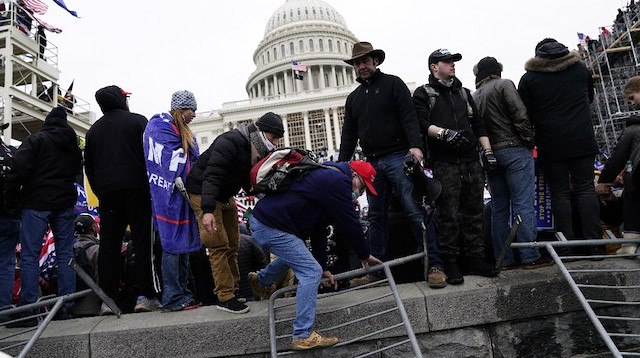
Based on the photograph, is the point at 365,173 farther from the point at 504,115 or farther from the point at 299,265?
the point at 504,115

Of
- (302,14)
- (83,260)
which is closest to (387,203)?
(83,260)

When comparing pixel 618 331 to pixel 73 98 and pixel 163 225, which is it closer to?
pixel 163 225

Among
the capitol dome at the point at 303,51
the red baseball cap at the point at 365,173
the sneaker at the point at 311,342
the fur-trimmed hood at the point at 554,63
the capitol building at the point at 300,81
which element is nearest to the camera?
the sneaker at the point at 311,342

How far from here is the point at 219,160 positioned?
10.6 feet

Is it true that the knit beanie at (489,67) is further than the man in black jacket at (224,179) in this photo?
Yes

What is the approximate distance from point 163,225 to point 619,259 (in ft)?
12.4

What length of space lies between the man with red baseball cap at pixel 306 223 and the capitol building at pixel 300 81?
1949 inches

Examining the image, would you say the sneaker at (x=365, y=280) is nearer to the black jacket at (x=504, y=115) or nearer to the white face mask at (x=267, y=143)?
the white face mask at (x=267, y=143)

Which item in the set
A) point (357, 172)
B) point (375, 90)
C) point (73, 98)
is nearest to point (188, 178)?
point (357, 172)

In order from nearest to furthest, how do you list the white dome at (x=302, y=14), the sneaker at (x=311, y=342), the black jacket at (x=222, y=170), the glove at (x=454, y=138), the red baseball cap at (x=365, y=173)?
1. the sneaker at (x=311, y=342)
2. the red baseball cap at (x=365, y=173)
3. the black jacket at (x=222, y=170)
4. the glove at (x=454, y=138)
5. the white dome at (x=302, y=14)

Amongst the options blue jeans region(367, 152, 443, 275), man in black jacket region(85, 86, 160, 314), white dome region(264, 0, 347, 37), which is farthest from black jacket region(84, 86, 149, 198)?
white dome region(264, 0, 347, 37)

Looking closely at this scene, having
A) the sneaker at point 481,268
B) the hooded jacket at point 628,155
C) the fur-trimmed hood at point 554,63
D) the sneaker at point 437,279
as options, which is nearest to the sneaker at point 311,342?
the sneaker at point 437,279

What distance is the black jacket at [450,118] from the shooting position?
11.7 ft

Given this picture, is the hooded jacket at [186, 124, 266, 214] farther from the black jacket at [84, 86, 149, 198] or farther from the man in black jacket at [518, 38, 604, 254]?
the man in black jacket at [518, 38, 604, 254]
